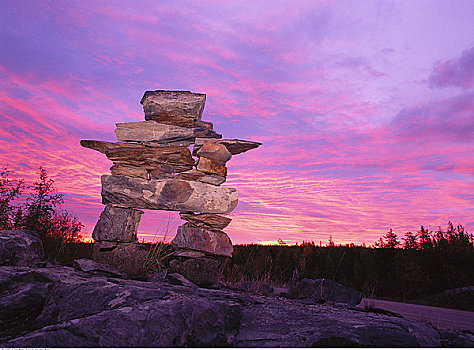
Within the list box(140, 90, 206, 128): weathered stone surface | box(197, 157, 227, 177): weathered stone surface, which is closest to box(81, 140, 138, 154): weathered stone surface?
box(140, 90, 206, 128): weathered stone surface

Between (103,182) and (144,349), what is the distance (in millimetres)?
4916

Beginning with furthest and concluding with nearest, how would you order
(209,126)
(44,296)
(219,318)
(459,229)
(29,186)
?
(459,229) < (29,186) < (209,126) < (44,296) < (219,318)

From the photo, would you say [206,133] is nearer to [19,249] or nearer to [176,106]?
[176,106]

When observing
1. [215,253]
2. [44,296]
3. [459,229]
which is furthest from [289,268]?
[44,296]

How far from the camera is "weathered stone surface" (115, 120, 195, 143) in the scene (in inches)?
272

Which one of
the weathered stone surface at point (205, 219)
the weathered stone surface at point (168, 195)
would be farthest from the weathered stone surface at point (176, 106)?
the weathered stone surface at point (205, 219)

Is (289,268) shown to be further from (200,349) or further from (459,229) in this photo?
(200,349)

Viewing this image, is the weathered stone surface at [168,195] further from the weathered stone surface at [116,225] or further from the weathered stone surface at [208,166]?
the weathered stone surface at [208,166]

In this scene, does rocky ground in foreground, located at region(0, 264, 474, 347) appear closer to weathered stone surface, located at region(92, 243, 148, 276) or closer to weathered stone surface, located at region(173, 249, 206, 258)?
weathered stone surface, located at region(92, 243, 148, 276)

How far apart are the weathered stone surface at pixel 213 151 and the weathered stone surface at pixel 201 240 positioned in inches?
51.8

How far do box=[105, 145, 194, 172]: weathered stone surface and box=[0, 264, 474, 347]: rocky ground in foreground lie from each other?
320cm

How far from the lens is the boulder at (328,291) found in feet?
22.3

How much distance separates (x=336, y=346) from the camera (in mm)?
2561

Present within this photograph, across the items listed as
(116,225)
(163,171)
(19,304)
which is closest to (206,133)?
(163,171)
